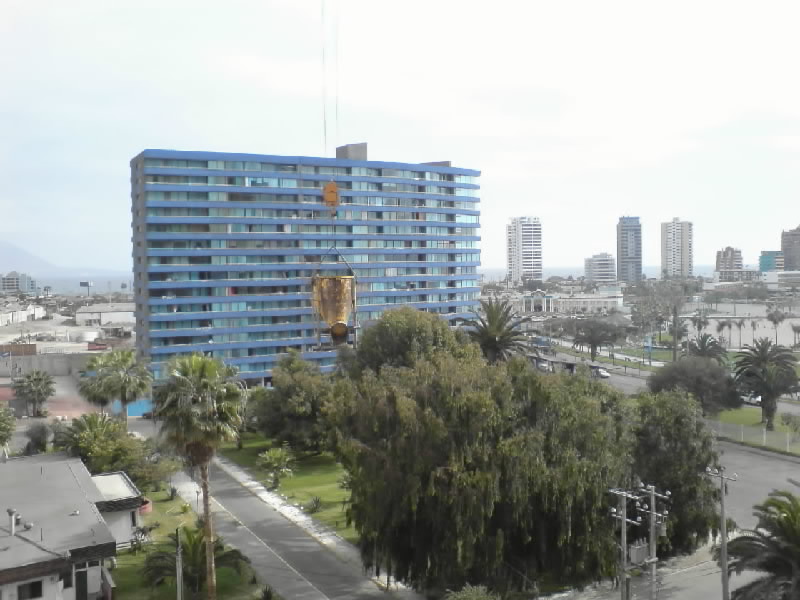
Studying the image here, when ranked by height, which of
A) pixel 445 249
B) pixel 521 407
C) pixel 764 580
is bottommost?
pixel 764 580

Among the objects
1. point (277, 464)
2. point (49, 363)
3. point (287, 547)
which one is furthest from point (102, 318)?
point (287, 547)

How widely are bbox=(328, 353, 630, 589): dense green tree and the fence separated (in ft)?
Result: 78.7

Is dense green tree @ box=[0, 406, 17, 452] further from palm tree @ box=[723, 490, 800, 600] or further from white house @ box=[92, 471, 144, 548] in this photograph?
palm tree @ box=[723, 490, 800, 600]

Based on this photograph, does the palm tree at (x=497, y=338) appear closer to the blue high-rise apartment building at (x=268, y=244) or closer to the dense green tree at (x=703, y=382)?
the dense green tree at (x=703, y=382)

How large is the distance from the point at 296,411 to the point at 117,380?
950cm

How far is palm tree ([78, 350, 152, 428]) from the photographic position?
39312mm

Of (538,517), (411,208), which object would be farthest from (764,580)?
(411,208)

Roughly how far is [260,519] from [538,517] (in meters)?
15.2

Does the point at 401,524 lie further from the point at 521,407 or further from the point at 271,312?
the point at 271,312

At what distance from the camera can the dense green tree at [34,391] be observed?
61188mm

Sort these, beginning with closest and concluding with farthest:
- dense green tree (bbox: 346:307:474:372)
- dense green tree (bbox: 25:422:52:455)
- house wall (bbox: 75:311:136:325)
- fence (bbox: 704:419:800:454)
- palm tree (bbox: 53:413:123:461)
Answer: palm tree (bbox: 53:413:123:461) → dense green tree (bbox: 346:307:474:372) → fence (bbox: 704:419:800:454) → dense green tree (bbox: 25:422:52:455) → house wall (bbox: 75:311:136:325)

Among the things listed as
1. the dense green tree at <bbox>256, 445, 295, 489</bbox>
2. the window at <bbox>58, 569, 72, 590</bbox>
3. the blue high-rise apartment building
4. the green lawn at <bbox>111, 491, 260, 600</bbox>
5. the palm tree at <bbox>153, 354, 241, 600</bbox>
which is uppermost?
the blue high-rise apartment building

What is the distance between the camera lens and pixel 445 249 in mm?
93938

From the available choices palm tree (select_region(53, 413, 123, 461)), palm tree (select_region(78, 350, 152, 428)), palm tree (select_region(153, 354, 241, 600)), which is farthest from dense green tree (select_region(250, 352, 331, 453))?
palm tree (select_region(153, 354, 241, 600))
